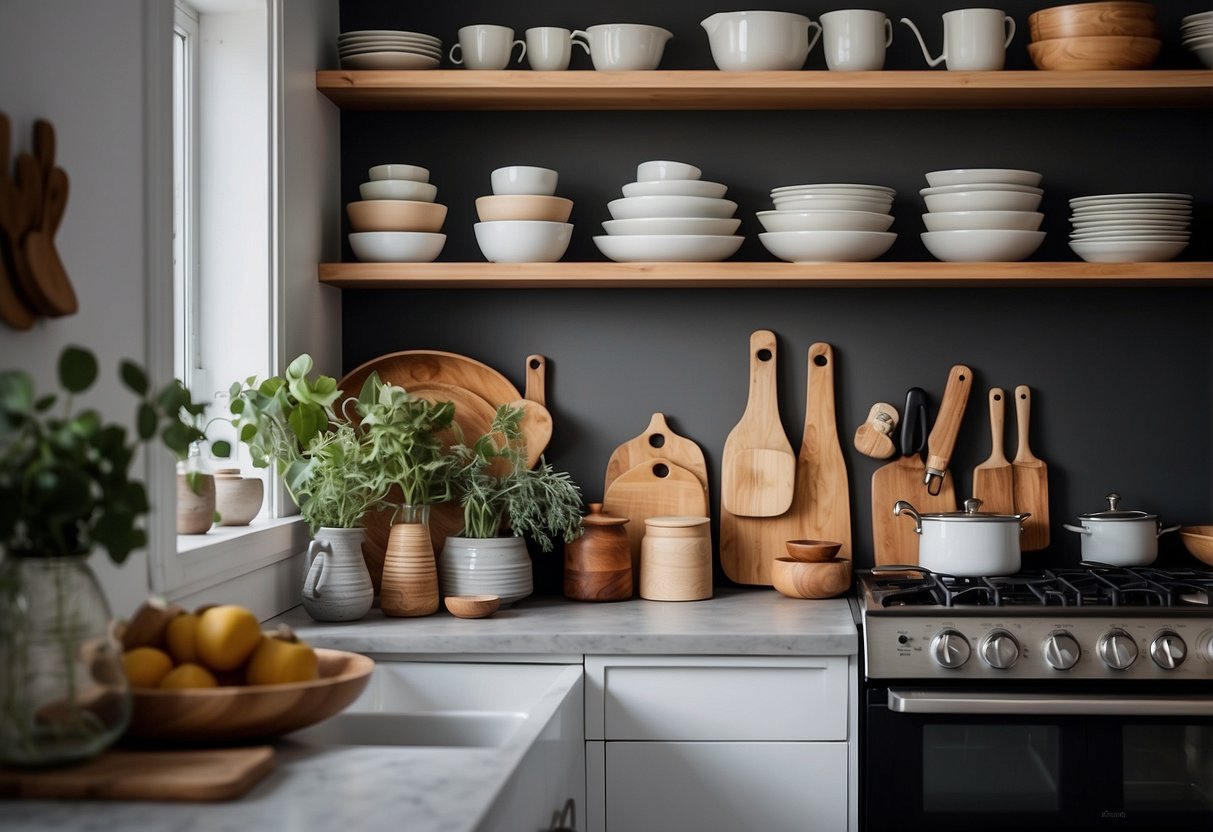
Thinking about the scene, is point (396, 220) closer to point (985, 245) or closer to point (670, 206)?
point (670, 206)

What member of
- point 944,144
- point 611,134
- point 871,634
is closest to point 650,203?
point 611,134

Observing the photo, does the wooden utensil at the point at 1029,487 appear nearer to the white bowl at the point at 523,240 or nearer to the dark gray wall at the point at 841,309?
the dark gray wall at the point at 841,309

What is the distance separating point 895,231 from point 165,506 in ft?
5.72

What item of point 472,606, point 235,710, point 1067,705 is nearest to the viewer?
point 235,710

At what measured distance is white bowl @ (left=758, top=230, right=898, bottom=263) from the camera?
2.59 meters

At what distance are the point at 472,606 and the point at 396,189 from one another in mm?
941

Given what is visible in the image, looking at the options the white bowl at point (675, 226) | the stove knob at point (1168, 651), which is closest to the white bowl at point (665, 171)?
the white bowl at point (675, 226)

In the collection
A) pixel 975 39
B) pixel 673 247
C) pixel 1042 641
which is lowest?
pixel 1042 641

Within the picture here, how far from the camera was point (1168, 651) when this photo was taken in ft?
7.27

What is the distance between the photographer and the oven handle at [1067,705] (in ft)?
7.16

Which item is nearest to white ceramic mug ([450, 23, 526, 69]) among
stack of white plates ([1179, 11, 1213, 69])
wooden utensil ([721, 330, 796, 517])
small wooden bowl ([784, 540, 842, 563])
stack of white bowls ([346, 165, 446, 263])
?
stack of white bowls ([346, 165, 446, 263])

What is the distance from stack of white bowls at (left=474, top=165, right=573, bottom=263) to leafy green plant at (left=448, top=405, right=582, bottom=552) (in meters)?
0.34

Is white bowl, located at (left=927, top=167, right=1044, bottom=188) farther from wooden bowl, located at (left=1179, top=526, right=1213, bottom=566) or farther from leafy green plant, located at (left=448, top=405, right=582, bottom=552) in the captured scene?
leafy green plant, located at (left=448, top=405, right=582, bottom=552)

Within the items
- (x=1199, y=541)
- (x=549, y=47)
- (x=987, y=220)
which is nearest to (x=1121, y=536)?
(x=1199, y=541)
